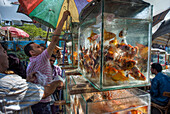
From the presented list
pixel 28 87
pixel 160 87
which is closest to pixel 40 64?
pixel 28 87

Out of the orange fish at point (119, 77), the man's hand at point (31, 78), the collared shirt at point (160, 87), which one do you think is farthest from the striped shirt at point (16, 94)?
the collared shirt at point (160, 87)

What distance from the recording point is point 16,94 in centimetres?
93

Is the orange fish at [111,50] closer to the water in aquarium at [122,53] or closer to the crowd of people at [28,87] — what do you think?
the water in aquarium at [122,53]

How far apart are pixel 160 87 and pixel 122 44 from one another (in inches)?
97.3

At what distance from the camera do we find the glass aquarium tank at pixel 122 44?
25.5 inches

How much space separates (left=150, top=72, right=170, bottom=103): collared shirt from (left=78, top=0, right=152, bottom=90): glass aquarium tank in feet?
7.35

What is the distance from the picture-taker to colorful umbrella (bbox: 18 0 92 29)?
1823 millimetres

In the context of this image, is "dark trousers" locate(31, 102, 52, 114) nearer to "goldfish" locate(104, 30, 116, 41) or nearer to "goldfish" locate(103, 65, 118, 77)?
"goldfish" locate(103, 65, 118, 77)

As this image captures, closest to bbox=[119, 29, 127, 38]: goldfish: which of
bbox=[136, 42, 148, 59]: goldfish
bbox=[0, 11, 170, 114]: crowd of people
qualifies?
bbox=[136, 42, 148, 59]: goldfish

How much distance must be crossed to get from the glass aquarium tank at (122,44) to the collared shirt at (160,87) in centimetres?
224

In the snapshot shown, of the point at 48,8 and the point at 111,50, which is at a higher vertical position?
the point at 48,8

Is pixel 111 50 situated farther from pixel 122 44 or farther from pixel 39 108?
pixel 39 108

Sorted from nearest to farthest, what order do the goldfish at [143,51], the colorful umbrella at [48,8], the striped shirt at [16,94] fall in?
the goldfish at [143,51] → the striped shirt at [16,94] → the colorful umbrella at [48,8]

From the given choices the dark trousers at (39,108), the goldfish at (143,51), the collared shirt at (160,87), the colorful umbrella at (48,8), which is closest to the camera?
the goldfish at (143,51)
